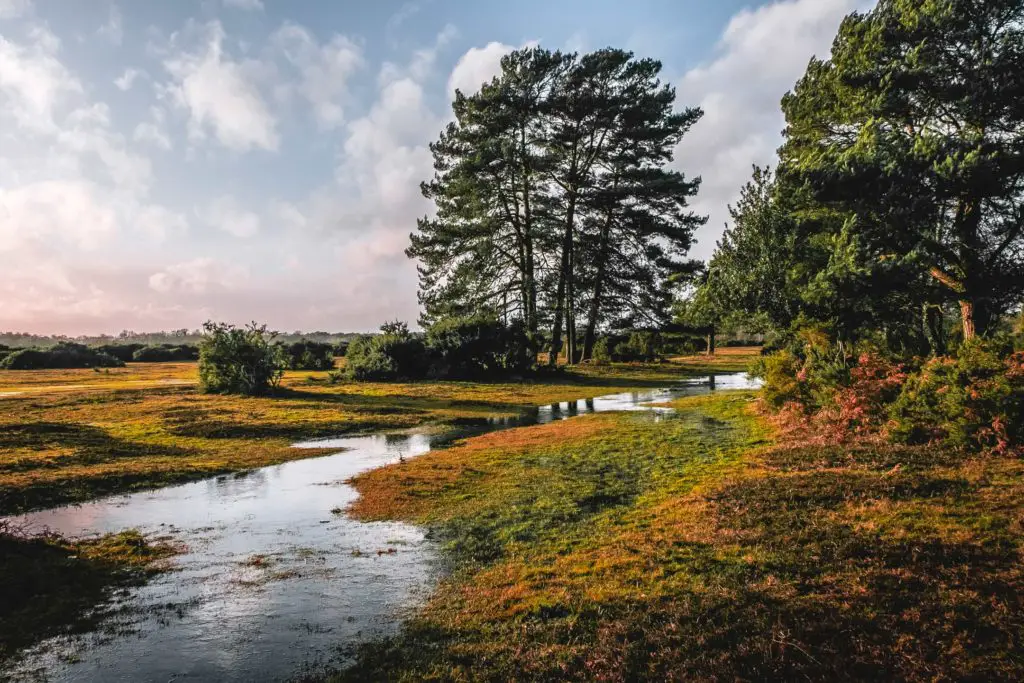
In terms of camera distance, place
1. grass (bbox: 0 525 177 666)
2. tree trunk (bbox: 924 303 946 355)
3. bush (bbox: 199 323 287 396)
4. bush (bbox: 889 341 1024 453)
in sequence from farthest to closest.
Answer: bush (bbox: 199 323 287 396) < tree trunk (bbox: 924 303 946 355) < bush (bbox: 889 341 1024 453) < grass (bbox: 0 525 177 666)

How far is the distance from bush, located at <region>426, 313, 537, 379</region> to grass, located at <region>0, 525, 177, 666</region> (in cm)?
2887

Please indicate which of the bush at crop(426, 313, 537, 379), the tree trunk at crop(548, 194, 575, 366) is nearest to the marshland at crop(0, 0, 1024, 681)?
the bush at crop(426, 313, 537, 379)

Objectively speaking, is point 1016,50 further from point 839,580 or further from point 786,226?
point 839,580

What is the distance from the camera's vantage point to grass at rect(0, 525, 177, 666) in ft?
19.7

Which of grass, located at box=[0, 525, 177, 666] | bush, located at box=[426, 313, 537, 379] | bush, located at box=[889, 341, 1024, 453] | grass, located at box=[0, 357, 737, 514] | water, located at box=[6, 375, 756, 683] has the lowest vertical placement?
water, located at box=[6, 375, 756, 683]

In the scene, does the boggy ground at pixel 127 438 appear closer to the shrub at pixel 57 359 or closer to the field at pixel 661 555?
the field at pixel 661 555

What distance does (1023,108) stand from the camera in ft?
56.3

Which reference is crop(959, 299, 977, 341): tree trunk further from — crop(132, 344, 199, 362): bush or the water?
crop(132, 344, 199, 362): bush

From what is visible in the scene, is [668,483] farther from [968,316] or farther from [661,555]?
[968,316]

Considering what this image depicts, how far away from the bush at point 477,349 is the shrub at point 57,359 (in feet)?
105

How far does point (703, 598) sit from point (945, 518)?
368cm

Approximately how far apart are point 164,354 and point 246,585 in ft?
218

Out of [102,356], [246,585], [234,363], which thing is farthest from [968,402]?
[102,356]

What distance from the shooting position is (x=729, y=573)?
6.29 meters
